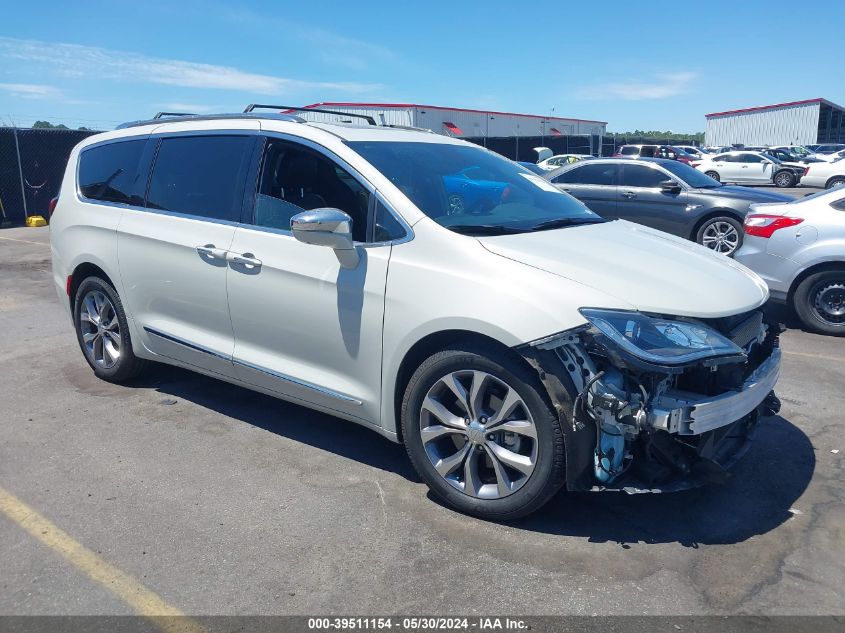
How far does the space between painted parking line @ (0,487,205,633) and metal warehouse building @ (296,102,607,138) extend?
29.3 metres

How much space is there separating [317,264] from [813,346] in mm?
4898

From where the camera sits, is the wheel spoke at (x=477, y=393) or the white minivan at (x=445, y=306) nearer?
the white minivan at (x=445, y=306)

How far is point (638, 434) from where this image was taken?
3.14 m

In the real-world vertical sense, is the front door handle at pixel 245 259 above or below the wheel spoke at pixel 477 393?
above

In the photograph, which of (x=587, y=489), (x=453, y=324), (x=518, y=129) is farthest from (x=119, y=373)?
(x=518, y=129)

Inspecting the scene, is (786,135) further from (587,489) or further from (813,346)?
(587,489)

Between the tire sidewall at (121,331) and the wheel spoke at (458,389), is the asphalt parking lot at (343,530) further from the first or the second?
the wheel spoke at (458,389)

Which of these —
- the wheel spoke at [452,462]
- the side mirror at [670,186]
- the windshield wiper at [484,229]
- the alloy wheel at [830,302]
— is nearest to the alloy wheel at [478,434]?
the wheel spoke at [452,462]

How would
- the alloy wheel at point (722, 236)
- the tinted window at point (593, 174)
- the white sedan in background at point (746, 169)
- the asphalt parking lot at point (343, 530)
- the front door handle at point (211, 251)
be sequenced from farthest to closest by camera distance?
the white sedan in background at point (746, 169) → the tinted window at point (593, 174) → the alloy wheel at point (722, 236) → the front door handle at point (211, 251) → the asphalt parking lot at point (343, 530)

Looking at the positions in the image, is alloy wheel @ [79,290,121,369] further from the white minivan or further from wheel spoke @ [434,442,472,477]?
wheel spoke @ [434,442,472,477]

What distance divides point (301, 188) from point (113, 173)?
195 centimetres

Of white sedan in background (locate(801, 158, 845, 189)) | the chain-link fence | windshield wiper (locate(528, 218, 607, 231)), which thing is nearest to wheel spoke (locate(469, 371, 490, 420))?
windshield wiper (locate(528, 218, 607, 231))

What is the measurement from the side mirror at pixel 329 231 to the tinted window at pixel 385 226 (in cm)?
15

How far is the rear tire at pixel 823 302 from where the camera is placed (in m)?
6.87
